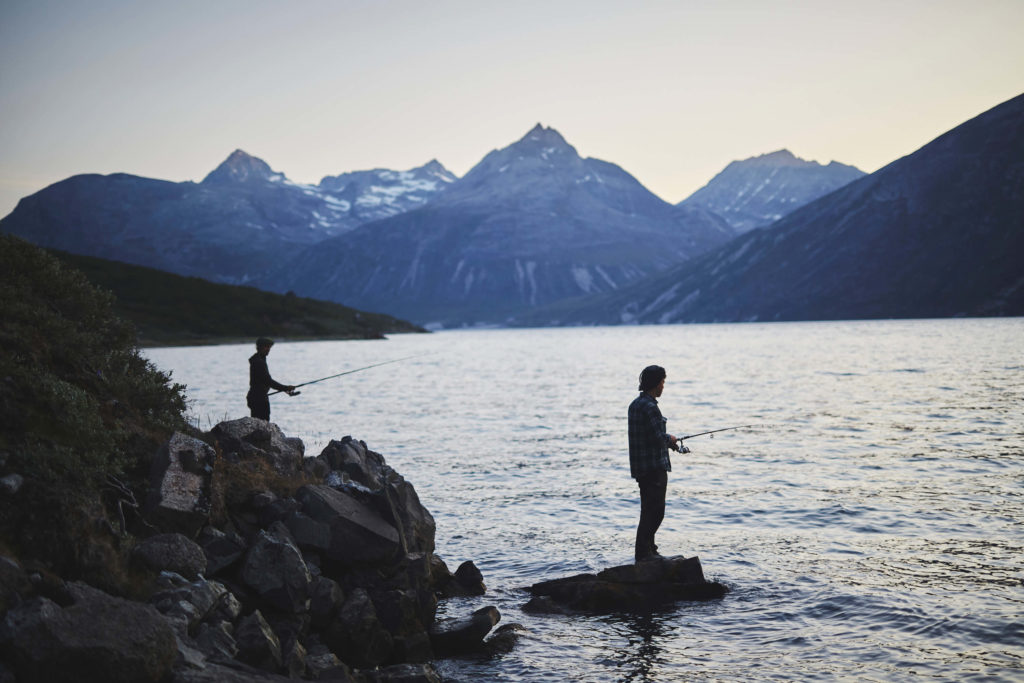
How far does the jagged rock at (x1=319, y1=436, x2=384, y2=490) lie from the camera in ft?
50.1

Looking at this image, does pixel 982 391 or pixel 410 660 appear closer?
pixel 410 660

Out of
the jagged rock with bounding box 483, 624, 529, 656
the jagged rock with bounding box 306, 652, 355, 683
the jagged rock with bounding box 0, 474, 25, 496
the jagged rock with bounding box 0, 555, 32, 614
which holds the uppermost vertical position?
the jagged rock with bounding box 0, 474, 25, 496

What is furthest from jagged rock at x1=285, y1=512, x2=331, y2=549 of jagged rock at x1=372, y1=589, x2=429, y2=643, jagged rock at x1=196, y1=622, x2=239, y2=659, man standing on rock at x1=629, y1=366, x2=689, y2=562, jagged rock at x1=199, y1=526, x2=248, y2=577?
man standing on rock at x1=629, y1=366, x2=689, y2=562

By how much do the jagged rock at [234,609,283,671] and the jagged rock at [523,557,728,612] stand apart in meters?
5.23

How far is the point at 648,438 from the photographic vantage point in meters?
13.4

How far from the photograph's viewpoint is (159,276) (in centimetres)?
17825

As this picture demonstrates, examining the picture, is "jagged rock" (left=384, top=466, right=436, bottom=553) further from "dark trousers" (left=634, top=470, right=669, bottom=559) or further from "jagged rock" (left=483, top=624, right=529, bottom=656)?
"dark trousers" (left=634, top=470, right=669, bottom=559)

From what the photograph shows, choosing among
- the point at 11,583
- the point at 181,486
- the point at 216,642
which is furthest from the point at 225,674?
the point at 181,486

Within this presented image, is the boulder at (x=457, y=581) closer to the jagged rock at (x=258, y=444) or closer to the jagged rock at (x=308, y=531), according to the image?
the jagged rock at (x=308, y=531)

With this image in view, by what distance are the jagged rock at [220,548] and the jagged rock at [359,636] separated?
1.67 m

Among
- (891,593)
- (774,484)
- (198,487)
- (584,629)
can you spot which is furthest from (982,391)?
(198,487)

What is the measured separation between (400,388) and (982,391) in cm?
3959

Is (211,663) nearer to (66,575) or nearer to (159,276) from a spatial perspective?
(66,575)

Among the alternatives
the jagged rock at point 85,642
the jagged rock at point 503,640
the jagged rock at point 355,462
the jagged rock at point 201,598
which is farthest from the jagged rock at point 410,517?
the jagged rock at point 85,642
